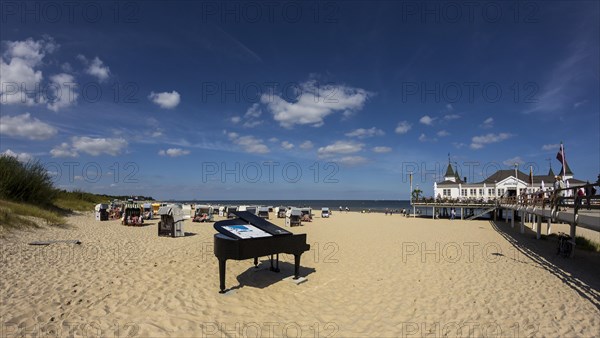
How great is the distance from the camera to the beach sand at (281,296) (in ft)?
17.6

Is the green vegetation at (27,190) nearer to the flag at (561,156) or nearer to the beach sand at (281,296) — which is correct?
the beach sand at (281,296)

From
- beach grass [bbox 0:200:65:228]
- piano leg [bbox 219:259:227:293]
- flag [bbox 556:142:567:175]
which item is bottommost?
piano leg [bbox 219:259:227:293]

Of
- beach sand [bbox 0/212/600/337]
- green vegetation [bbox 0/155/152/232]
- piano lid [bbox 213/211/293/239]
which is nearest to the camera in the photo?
beach sand [bbox 0/212/600/337]

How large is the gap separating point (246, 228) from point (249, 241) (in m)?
0.81

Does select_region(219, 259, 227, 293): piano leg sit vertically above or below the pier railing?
below

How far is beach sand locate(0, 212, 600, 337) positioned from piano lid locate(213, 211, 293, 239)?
116cm

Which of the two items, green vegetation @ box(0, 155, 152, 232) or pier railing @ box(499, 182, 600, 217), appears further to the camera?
green vegetation @ box(0, 155, 152, 232)

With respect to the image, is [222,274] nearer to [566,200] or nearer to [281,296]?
[281,296]

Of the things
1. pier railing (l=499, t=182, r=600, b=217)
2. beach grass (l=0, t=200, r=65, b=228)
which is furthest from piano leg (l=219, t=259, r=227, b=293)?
beach grass (l=0, t=200, r=65, b=228)

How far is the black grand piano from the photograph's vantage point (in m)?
6.71

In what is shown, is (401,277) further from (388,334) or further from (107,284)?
(107,284)

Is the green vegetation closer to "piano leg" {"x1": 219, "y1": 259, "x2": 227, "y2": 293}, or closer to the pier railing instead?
"piano leg" {"x1": 219, "y1": 259, "x2": 227, "y2": 293}

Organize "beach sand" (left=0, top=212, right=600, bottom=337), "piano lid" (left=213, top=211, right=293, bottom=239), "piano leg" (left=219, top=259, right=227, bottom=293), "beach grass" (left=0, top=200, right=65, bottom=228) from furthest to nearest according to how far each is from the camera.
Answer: "beach grass" (left=0, top=200, right=65, bottom=228)
"piano lid" (left=213, top=211, right=293, bottom=239)
"piano leg" (left=219, top=259, right=227, bottom=293)
"beach sand" (left=0, top=212, right=600, bottom=337)

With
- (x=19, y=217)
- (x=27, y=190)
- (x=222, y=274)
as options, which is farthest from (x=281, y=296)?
(x=27, y=190)
